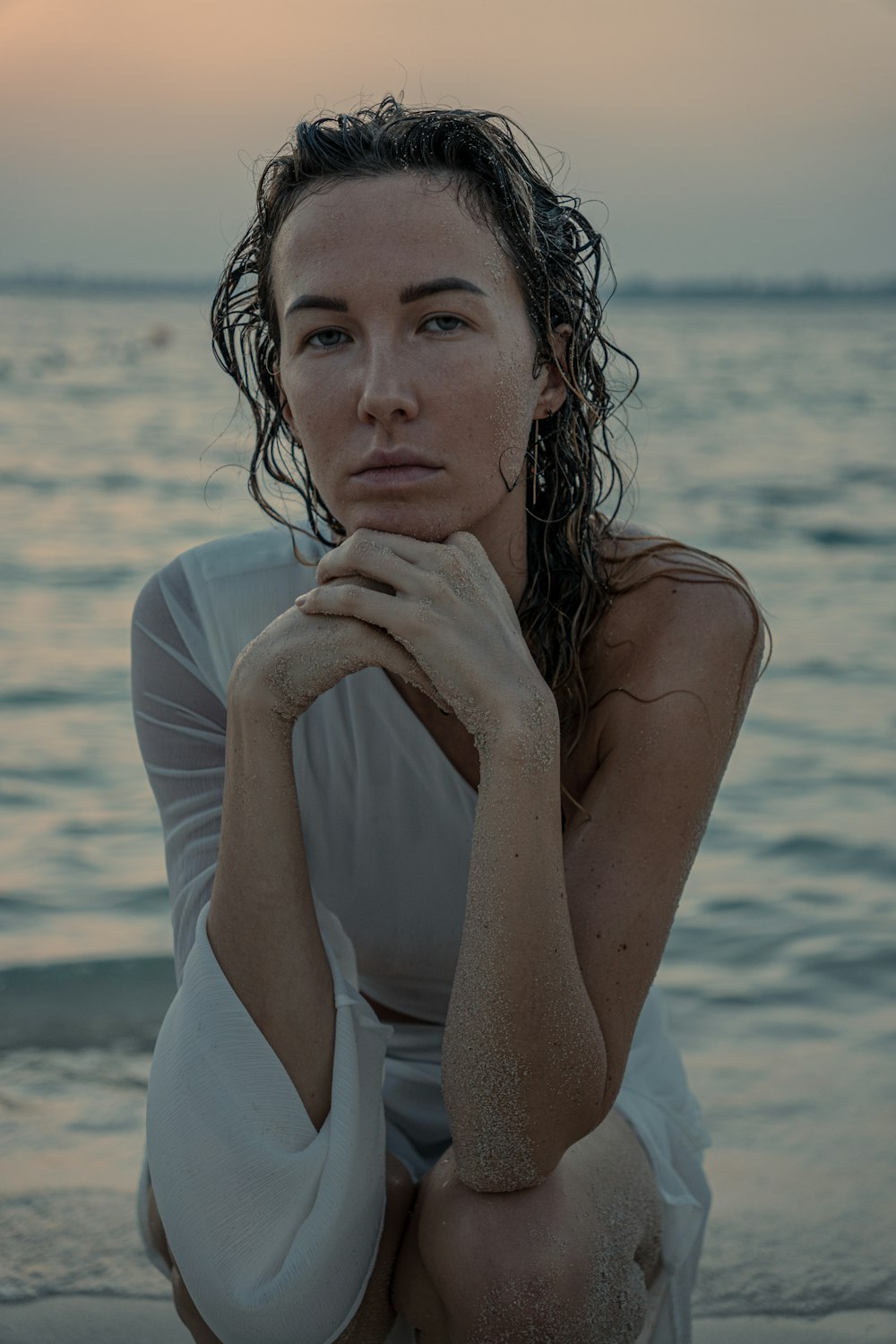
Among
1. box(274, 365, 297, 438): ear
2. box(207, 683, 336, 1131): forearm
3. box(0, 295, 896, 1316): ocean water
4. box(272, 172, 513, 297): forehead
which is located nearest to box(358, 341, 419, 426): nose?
box(272, 172, 513, 297): forehead

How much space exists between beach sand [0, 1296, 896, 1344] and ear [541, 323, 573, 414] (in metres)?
1.78

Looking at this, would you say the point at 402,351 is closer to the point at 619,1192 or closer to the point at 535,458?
the point at 535,458

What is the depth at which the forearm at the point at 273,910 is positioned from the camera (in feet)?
7.30

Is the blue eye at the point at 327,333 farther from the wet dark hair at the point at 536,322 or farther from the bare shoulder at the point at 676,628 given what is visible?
the bare shoulder at the point at 676,628

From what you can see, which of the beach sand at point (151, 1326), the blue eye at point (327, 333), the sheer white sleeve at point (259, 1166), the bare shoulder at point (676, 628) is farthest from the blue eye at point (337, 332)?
the beach sand at point (151, 1326)

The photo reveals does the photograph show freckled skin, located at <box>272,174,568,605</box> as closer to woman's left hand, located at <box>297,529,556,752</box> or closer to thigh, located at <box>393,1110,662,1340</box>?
woman's left hand, located at <box>297,529,556,752</box>

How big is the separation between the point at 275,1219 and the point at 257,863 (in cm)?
53

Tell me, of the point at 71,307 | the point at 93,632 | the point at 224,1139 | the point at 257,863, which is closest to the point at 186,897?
the point at 257,863

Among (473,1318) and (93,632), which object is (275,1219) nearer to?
(473,1318)

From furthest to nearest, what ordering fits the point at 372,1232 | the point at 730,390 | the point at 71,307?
1. the point at 71,307
2. the point at 730,390
3. the point at 372,1232

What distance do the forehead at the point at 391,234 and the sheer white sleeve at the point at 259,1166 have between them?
990 millimetres

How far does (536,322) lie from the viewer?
2.39 metres

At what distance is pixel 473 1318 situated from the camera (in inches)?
81.7

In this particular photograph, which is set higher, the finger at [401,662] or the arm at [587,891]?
the finger at [401,662]
